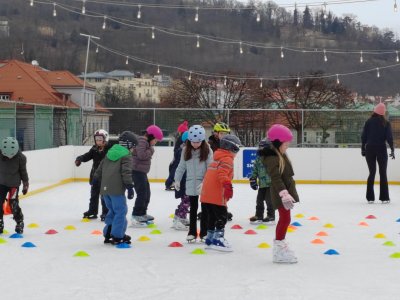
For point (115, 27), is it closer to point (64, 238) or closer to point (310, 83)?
point (310, 83)

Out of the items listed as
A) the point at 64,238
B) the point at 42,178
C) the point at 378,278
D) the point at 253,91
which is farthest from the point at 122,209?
the point at 253,91

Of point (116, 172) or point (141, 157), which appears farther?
point (141, 157)

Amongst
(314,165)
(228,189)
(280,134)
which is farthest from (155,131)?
(314,165)

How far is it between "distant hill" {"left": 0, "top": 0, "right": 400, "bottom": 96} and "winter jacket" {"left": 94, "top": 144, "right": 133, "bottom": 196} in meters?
28.7

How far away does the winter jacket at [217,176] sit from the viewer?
23.6 feet

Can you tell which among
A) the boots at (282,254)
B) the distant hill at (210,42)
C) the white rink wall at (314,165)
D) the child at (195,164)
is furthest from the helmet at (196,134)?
the distant hill at (210,42)

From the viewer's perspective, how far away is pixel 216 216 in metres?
7.34

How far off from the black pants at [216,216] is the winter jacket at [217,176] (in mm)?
70

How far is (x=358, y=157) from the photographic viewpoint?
18.3m

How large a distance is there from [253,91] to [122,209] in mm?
60453

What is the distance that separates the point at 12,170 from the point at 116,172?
5.08 feet

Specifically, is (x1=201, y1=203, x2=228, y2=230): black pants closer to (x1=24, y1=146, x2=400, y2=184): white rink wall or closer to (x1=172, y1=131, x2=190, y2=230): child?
(x1=172, y1=131, x2=190, y2=230): child

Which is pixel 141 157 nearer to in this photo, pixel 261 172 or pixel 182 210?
pixel 182 210

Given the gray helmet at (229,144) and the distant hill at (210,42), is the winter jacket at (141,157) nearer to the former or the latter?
the gray helmet at (229,144)
